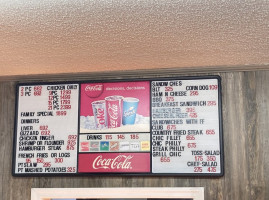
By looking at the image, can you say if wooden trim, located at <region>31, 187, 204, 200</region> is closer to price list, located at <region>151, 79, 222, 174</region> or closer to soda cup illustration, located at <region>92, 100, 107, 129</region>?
price list, located at <region>151, 79, 222, 174</region>

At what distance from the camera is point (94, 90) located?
4090mm

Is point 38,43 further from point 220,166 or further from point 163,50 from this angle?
point 220,166

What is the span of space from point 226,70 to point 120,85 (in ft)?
3.33

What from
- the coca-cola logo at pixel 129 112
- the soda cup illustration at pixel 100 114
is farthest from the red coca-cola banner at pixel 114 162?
the coca-cola logo at pixel 129 112

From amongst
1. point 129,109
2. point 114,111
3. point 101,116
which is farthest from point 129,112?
point 101,116

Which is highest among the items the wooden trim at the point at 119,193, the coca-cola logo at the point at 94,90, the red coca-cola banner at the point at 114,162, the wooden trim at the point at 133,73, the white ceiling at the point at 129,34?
the white ceiling at the point at 129,34

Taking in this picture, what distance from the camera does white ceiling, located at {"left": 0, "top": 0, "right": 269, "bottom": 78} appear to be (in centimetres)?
256

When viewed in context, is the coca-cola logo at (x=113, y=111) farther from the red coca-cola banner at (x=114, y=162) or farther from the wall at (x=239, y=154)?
the wall at (x=239, y=154)

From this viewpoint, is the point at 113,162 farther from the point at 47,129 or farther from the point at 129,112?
the point at 47,129

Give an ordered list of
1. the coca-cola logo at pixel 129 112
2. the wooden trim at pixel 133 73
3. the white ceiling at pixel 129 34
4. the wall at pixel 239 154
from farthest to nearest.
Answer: the coca-cola logo at pixel 129 112 < the wooden trim at pixel 133 73 < the wall at pixel 239 154 < the white ceiling at pixel 129 34

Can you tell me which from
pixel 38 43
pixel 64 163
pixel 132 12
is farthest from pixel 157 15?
pixel 64 163

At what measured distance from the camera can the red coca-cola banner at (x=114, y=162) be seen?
3.87 metres

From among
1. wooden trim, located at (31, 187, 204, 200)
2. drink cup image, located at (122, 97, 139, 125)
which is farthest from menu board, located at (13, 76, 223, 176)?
wooden trim, located at (31, 187, 204, 200)

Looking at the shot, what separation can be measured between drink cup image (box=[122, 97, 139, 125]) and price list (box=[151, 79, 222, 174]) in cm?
17
